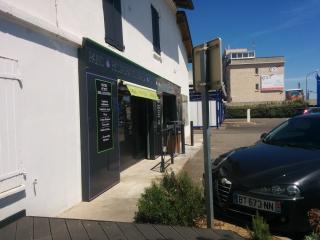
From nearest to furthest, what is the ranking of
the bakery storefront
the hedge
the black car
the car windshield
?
the black car → the car windshield → the bakery storefront → the hedge

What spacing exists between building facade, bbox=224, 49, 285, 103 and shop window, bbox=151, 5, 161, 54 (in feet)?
206

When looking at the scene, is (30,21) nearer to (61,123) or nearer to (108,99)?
(61,123)

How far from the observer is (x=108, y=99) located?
7840 mm

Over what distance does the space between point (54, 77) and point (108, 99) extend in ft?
6.47

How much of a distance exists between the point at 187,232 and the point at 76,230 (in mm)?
1215

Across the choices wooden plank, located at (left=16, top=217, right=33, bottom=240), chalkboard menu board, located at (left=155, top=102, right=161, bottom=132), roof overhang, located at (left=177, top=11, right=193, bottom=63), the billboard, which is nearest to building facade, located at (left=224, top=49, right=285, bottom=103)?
the billboard

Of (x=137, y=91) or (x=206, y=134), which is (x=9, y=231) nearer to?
(x=206, y=134)

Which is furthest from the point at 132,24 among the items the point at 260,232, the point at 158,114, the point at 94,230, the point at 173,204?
the point at 260,232

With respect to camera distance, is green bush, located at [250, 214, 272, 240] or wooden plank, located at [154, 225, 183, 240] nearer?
green bush, located at [250, 214, 272, 240]

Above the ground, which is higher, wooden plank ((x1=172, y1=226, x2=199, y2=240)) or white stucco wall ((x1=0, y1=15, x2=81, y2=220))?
white stucco wall ((x1=0, y1=15, x2=81, y2=220))

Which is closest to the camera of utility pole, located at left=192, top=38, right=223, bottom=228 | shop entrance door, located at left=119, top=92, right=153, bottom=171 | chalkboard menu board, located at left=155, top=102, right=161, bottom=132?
utility pole, located at left=192, top=38, right=223, bottom=228

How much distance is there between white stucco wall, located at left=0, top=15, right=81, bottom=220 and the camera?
16.6 feet

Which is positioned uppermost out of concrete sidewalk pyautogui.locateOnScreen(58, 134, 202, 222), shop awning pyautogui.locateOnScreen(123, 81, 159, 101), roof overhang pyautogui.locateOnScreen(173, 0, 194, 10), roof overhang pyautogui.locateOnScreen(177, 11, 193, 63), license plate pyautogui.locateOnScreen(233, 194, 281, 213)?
roof overhang pyautogui.locateOnScreen(173, 0, 194, 10)

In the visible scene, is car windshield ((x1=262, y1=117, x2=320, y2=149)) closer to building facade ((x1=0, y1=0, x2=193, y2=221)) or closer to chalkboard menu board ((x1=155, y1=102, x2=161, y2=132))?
building facade ((x1=0, y1=0, x2=193, y2=221))
